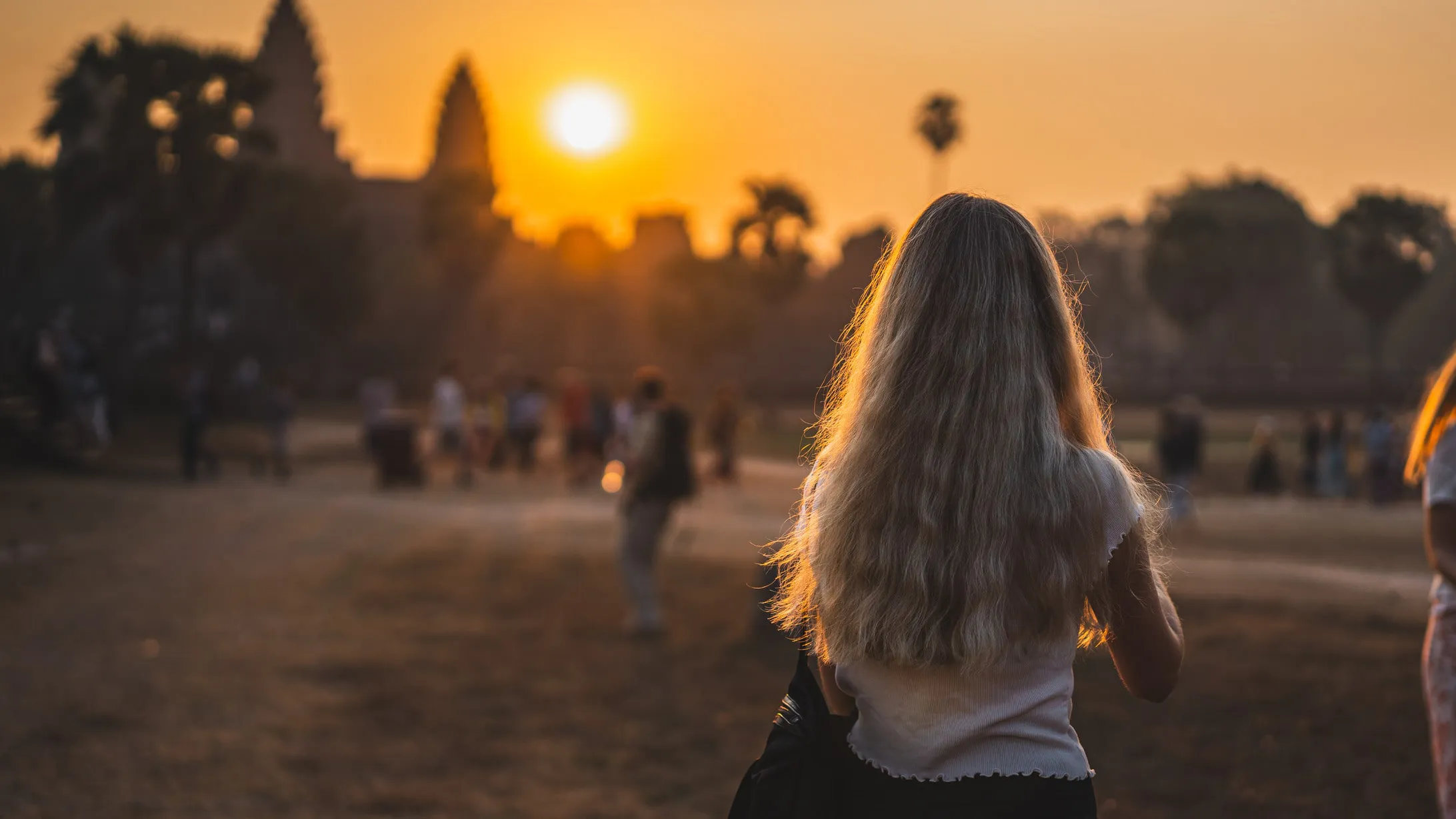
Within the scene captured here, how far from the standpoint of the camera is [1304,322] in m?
74.5

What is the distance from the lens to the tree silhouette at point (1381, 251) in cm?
2584

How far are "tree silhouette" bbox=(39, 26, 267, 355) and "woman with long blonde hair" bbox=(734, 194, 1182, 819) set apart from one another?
12419 millimetres

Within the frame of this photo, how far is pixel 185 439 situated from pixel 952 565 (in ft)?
65.6

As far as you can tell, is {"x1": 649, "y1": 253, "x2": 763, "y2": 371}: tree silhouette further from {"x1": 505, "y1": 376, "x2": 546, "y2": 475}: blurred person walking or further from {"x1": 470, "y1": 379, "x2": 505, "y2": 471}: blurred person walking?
{"x1": 505, "y1": 376, "x2": 546, "y2": 475}: blurred person walking

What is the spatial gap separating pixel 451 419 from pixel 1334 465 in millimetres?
14608

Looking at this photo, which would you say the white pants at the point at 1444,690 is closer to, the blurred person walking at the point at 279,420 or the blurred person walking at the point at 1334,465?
the blurred person walking at the point at 279,420

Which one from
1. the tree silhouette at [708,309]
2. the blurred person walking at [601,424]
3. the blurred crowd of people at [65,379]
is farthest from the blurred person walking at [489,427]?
the tree silhouette at [708,309]

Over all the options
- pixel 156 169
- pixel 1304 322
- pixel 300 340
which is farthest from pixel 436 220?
pixel 156 169

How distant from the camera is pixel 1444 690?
316 centimetres

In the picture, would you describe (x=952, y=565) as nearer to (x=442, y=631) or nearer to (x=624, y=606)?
(x=442, y=631)

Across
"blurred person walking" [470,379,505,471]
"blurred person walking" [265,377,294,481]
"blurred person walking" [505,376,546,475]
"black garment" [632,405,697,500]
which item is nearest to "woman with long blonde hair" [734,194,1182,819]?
"black garment" [632,405,697,500]

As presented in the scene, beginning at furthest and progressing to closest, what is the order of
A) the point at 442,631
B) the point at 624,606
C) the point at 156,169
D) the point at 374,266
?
the point at 374,266 → the point at 156,169 → the point at 624,606 → the point at 442,631

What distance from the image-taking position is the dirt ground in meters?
6.06

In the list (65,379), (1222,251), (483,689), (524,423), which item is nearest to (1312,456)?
(524,423)
